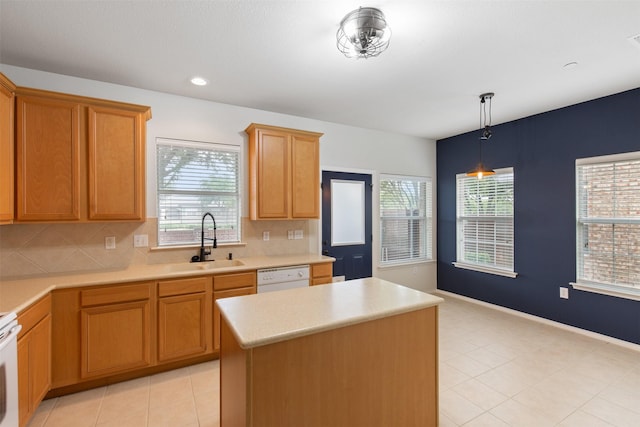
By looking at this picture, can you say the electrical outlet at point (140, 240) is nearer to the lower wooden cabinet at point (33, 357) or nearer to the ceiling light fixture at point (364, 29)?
the lower wooden cabinet at point (33, 357)

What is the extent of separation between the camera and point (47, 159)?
245cm

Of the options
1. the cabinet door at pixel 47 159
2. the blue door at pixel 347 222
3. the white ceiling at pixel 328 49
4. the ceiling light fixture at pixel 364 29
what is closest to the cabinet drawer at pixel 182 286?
the cabinet door at pixel 47 159

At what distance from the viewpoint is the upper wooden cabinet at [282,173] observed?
11.1 ft

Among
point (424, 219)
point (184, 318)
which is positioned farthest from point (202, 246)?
point (424, 219)

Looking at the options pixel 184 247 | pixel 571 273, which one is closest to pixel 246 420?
pixel 184 247

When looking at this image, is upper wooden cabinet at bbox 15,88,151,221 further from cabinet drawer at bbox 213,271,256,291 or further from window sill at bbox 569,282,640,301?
window sill at bbox 569,282,640,301

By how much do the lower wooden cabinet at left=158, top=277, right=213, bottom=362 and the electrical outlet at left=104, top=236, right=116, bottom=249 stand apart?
76 cm

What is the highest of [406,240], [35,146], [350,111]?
[350,111]

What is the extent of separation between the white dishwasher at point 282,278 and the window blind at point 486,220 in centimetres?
294

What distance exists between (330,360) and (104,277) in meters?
2.13

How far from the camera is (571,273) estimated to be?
3.58 m

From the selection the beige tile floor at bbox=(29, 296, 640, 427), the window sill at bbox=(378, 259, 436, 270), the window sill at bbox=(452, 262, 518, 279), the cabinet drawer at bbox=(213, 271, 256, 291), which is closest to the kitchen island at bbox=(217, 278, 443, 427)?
the beige tile floor at bbox=(29, 296, 640, 427)

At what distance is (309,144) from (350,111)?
69cm

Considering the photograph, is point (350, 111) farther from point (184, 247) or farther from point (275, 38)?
point (184, 247)
